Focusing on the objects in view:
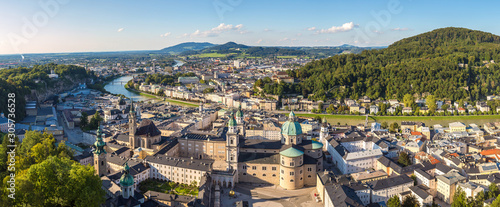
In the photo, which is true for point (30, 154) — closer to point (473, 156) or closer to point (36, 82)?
point (473, 156)

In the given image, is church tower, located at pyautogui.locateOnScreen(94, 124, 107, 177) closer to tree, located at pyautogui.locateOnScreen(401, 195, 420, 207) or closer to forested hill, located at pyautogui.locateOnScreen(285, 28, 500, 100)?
tree, located at pyautogui.locateOnScreen(401, 195, 420, 207)

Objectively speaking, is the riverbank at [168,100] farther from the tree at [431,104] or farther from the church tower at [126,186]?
the church tower at [126,186]

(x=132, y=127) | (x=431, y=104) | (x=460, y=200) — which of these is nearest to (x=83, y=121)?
(x=132, y=127)

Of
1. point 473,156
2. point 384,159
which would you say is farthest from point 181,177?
point 473,156

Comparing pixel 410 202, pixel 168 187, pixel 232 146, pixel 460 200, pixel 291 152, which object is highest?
pixel 232 146

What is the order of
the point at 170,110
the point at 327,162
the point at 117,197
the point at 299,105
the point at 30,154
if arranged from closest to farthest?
1. the point at 117,197
2. the point at 30,154
3. the point at 327,162
4. the point at 170,110
5. the point at 299,105

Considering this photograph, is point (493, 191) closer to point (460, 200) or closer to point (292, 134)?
point (460, 200)
